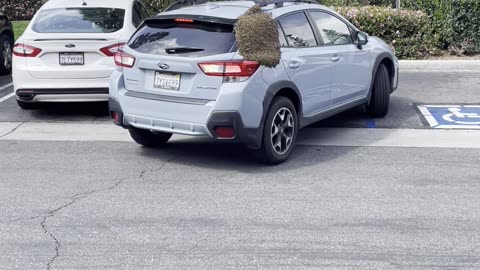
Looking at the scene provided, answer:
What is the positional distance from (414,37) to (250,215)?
921 cm

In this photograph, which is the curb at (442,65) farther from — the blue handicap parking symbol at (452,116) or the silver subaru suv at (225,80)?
Result: the silver subaru suv at (225,80)

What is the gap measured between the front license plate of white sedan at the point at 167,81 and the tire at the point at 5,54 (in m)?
6.63

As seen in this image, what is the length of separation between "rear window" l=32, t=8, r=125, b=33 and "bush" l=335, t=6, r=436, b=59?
17.7ft

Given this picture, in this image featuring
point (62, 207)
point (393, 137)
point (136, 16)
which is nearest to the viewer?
point (62, 207)

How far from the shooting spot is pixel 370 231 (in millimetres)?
6289

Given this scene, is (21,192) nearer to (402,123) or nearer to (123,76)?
(123,76)

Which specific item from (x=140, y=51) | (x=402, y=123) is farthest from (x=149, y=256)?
(x=402, y=123)

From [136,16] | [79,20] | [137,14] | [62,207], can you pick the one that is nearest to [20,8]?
[137,14]

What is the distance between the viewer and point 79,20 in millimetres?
10758

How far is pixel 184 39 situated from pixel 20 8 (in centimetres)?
1426

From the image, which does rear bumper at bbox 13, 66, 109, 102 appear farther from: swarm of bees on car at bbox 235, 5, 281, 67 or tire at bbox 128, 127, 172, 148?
swarm of bees on car at bbox 235, 5, 281, 67

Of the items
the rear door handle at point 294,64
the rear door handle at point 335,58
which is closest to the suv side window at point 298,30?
the rear door handle at point 294,64

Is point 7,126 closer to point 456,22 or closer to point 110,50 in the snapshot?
point 110,50

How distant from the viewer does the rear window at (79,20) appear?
10609 mm
